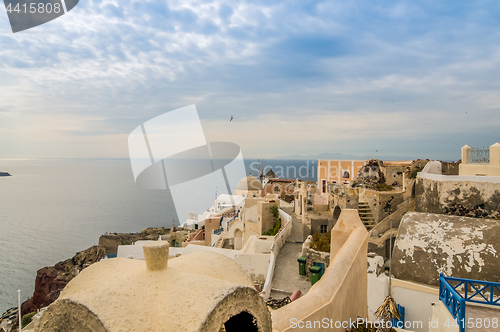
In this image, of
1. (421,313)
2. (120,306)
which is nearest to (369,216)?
(421,313)

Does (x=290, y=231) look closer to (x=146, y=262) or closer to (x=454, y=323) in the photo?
(x=454, y=323)

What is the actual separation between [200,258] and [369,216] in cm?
1546

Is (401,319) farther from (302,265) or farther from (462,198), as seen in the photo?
(302,265)

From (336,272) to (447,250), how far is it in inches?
200

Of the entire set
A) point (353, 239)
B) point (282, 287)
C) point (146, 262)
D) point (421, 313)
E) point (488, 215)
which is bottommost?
point (282, 287)

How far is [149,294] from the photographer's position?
221 cm

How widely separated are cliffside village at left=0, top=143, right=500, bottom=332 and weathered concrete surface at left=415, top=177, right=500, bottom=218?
0.04 metres

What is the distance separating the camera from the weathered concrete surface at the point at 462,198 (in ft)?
35.6

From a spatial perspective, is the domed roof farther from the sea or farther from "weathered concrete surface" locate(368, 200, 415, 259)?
"weathered concrete surface" locate(368, 200, 415, 259)

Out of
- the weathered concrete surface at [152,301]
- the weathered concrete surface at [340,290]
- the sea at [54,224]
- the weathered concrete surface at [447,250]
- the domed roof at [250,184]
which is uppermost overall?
the weathered concrete surface at [152,301]

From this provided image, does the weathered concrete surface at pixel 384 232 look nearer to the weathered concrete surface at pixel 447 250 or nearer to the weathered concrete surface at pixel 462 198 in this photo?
the weathered concrete surface at pixel 462 198

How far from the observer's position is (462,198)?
37.7 feet

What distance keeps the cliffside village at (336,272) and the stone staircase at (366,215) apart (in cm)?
6

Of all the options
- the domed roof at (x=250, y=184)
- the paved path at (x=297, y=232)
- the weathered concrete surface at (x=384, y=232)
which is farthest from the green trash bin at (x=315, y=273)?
the domed roof at (x=250, y=184)
